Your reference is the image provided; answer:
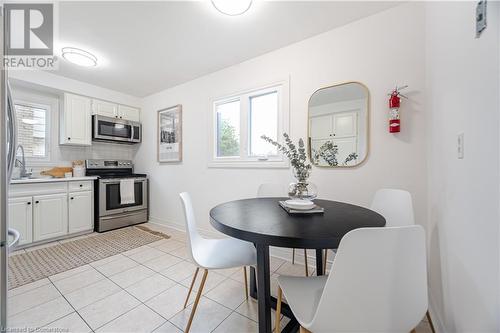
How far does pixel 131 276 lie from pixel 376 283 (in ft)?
7.03

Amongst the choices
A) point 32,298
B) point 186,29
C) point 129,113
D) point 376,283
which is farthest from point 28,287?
point 129,113

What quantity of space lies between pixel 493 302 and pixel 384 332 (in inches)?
15.2

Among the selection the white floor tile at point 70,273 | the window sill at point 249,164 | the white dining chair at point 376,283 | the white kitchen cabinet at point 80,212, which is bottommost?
the white floor tile at point 70,273

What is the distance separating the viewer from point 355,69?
76.0 inches

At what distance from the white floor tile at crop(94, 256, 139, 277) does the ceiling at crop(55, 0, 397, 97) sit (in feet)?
8.05

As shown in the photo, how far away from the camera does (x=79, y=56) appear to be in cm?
244

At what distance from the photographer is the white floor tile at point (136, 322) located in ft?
4.29

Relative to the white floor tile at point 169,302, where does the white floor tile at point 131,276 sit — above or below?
above

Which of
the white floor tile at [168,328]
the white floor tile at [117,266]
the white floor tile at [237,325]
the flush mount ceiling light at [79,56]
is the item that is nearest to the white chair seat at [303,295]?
the white floor tile at [237,325]

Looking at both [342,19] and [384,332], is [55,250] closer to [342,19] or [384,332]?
[384,332]

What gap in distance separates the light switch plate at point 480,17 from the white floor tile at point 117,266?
3.00 m

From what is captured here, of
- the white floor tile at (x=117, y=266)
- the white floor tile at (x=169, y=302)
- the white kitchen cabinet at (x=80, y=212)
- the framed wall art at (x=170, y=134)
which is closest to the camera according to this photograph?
the white floor tile at (x=169, y=302)

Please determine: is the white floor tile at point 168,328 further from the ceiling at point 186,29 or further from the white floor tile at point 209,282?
the ceiling at point 186,29

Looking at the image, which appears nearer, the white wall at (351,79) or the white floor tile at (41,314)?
the white floor tile at (41,314)
